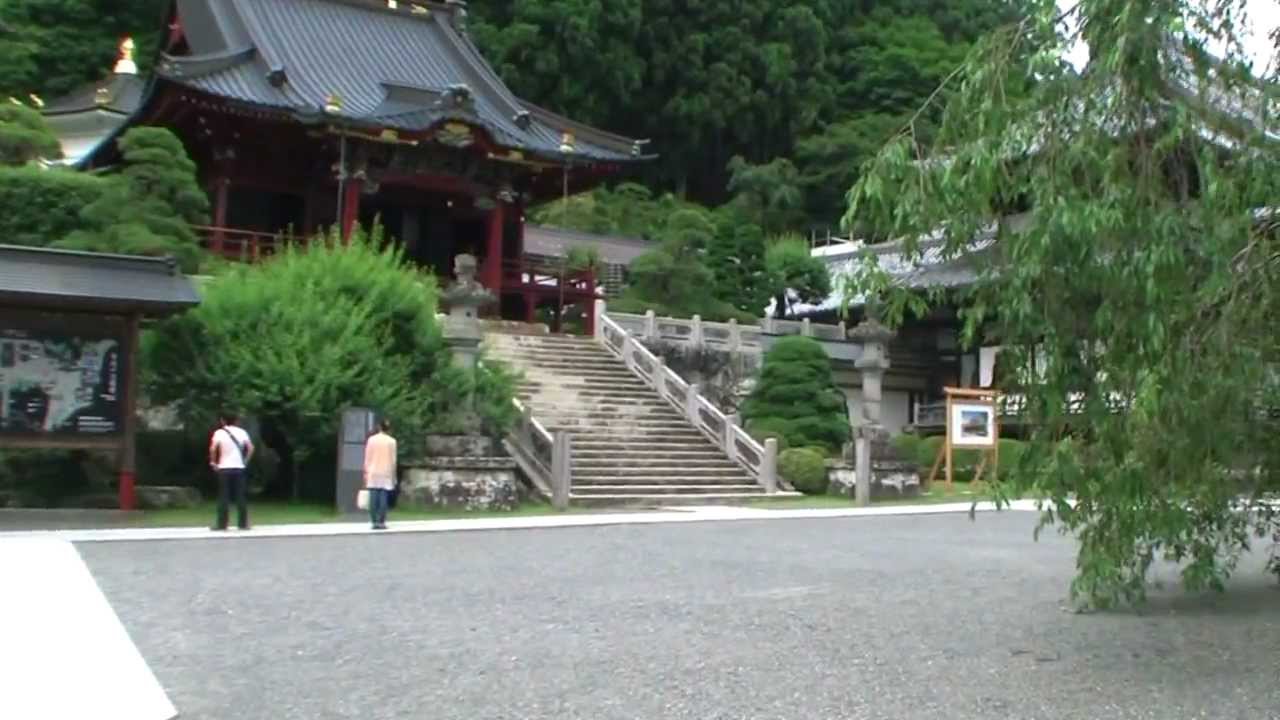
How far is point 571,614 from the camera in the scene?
9273 mm

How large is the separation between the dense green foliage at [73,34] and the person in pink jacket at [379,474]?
38182 mm

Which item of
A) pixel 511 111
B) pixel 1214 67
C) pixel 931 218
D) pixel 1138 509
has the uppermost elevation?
pixel 511 111

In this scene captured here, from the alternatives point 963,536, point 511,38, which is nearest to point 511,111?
point 511,38

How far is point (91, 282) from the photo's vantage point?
17484 millimetres

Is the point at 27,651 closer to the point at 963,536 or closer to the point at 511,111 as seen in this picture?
the point at 963,536

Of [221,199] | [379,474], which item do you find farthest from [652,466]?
[221,199]

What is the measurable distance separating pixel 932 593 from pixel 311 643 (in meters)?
5.33

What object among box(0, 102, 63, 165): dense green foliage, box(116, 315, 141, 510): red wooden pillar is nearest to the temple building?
box(0, 102, 63, 165): dense green foliage

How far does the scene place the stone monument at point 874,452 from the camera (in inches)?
997

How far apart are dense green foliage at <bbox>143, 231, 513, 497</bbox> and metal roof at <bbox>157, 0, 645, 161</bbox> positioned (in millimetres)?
8982

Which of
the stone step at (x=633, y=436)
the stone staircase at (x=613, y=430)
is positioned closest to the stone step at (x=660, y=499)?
the stone staircase at (x=613, y=430)

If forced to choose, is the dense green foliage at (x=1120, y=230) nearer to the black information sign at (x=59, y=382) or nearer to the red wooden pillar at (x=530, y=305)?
the black information sign at (x=59, y=382)

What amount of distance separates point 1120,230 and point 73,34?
174 feet

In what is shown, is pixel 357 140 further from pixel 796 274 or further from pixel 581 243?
pixel 796 274
